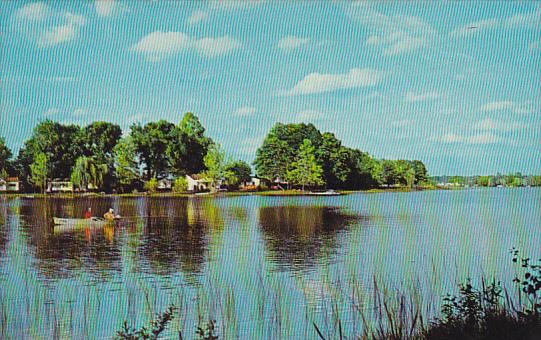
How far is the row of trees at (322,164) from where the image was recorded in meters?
26.5

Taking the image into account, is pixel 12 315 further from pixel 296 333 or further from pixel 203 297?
pixel 296 333

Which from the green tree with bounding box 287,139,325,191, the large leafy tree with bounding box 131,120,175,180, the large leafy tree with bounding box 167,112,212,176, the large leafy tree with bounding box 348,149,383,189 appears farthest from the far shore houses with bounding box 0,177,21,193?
the large leafy tree with bounding box 348,149,383,189

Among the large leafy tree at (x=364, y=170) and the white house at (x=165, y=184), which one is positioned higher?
the large leafy tree at (x=364, y=170)

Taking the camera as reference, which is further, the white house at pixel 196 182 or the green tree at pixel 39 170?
the white house at pixel 196 182

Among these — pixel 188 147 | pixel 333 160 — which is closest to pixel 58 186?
pixel 188 147

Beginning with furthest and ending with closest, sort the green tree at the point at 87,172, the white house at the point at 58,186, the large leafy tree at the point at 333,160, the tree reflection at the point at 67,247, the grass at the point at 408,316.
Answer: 1. the large leafy tree at the point at 333,160
2. the white house at the point at 58,186
3. the green tree at the point at 87,172
4. the tree reflection at the point at 67,247
5. the grass at the point at 408,316

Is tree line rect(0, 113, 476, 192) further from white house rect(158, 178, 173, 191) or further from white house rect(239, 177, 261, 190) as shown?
white house rect(239, 177, 261, 190)

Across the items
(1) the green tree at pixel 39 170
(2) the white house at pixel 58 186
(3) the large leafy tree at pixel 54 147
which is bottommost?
(2) the white house at pixel 58 186

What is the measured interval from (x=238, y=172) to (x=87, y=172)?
386 inches

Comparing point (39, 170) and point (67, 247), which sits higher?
point (39, 170)

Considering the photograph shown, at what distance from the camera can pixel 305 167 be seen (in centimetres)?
2691

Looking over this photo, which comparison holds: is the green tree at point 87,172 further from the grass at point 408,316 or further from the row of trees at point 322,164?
the row of trees at point 322,164

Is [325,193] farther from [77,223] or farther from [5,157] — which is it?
[5,157]

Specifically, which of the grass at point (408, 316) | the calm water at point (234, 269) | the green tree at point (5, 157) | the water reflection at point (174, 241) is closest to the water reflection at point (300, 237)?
the calm water at point (234, 269)
